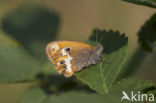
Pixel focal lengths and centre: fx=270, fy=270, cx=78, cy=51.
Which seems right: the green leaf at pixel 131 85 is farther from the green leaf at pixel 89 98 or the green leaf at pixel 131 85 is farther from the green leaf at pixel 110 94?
Answer: the green leaf at pixel 89 98

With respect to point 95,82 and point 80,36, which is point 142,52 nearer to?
point 95,82

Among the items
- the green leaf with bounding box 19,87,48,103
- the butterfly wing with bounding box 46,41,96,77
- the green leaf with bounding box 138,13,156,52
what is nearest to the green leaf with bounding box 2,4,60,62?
the butterfly wing with bounding box 46,41,96,77

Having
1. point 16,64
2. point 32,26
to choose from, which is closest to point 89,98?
point 16,64

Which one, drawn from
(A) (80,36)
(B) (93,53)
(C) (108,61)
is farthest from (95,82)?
(A) (80,36)

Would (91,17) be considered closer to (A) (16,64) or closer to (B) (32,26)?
(B) (32,26)

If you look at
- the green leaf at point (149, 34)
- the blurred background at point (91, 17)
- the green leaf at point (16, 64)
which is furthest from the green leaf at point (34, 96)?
the blurred background at point (91, 17)
